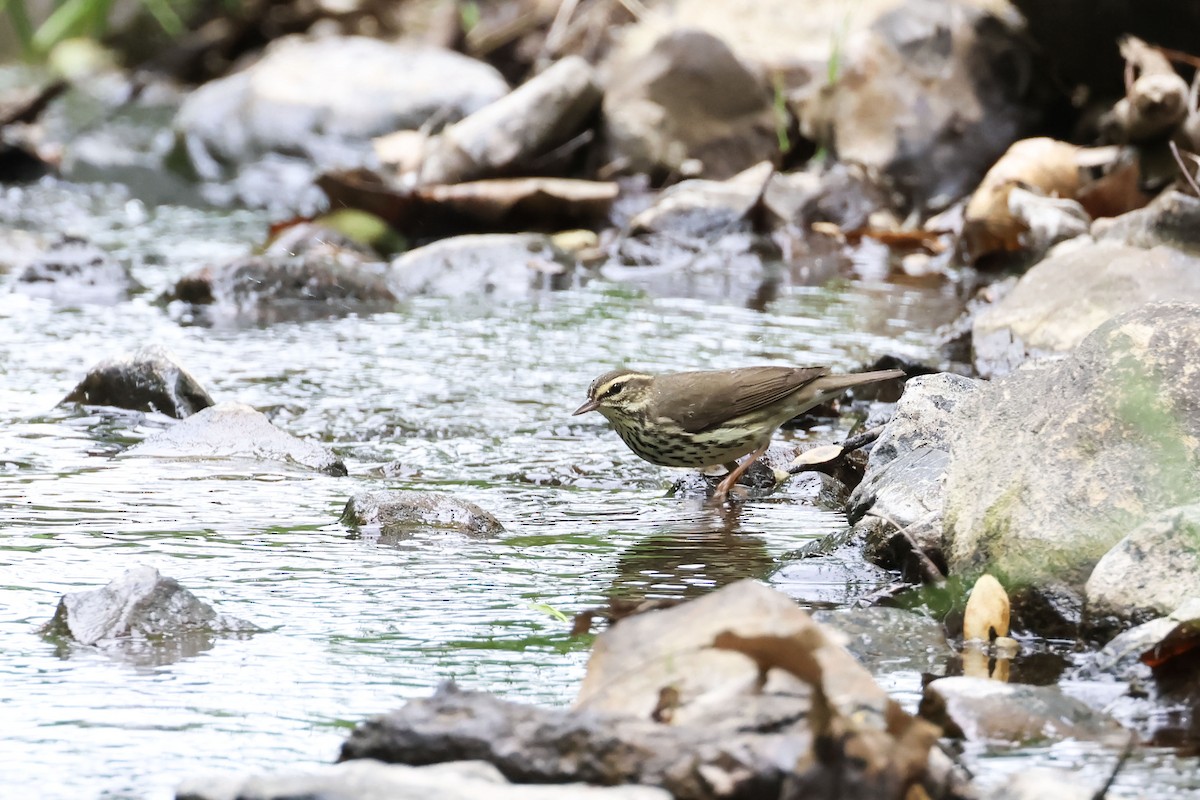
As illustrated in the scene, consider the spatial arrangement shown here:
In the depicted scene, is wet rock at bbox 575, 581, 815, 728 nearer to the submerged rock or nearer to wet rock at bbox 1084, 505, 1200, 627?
the submerged rock

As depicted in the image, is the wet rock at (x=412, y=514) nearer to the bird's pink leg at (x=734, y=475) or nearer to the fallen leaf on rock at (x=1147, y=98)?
the bird's pink leg at (x=734, y=475)

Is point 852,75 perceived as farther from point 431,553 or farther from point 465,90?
point 431,553

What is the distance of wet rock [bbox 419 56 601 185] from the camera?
11.0m

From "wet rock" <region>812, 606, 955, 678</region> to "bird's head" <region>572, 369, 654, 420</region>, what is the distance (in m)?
1.88

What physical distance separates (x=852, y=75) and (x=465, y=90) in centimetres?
339

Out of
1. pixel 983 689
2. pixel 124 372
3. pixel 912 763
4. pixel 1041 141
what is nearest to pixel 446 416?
pixel 124 372

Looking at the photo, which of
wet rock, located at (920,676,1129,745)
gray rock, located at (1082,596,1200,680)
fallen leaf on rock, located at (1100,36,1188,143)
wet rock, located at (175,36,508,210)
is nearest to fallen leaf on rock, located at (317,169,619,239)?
wet rock, located at (175,36,508,210)

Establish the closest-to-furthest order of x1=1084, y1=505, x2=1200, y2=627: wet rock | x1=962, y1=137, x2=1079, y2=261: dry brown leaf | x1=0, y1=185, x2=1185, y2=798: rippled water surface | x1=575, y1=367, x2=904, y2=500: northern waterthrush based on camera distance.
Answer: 1. x1=0, y1=185, x2=1185, y2=798: rippled water surface
2. x1=1084, y1=505, x2=1200, y2=627: wet rock
3. x1=575, y1=367, x2=904, y2=500: northern waterthrush
4. x1=962, y1=137, x2=1079, y2=261: dry brown leaf

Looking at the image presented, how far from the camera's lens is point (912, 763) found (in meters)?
2.54

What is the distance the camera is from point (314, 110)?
42.9ft

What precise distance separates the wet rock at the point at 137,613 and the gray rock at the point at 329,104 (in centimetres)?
936

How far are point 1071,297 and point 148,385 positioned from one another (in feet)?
12.4

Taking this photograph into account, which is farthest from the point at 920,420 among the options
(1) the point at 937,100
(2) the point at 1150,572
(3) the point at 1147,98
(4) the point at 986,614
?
(1) the point at 937,100

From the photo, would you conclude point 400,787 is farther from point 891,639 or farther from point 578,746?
point 891,639
